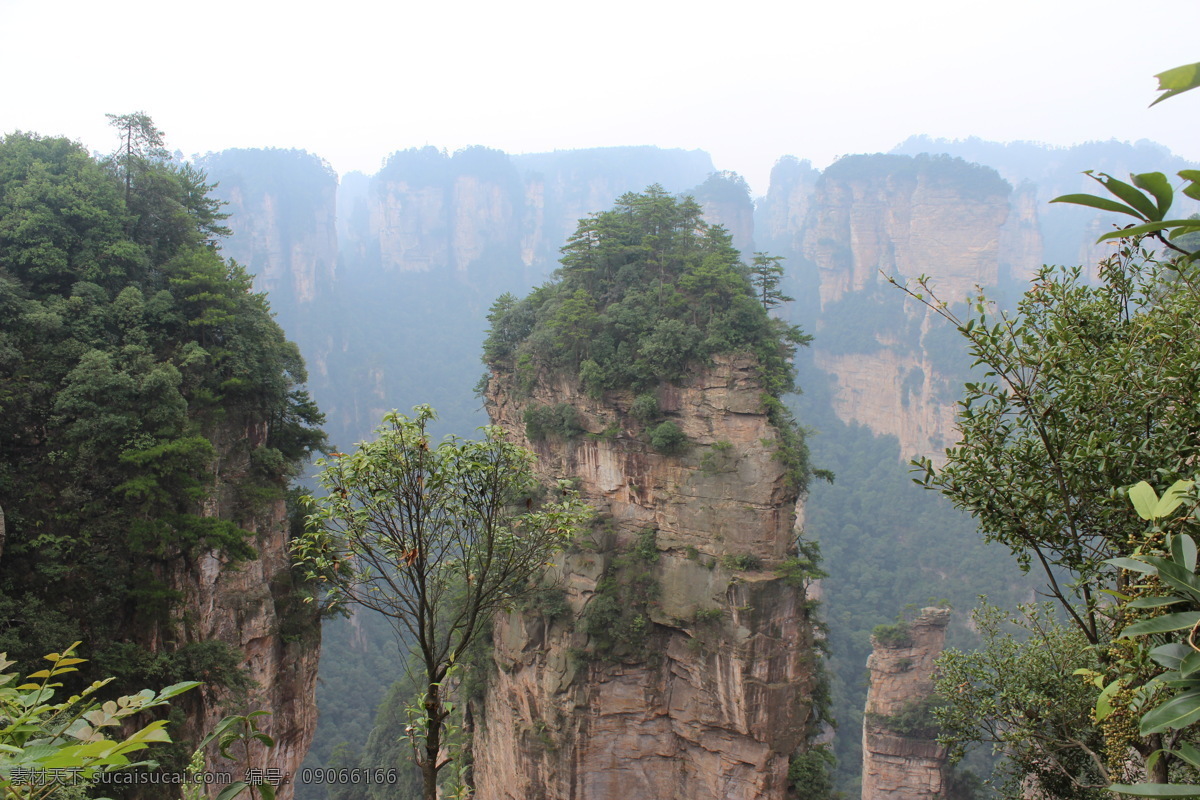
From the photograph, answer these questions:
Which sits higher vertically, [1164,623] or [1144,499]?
[1144,499]

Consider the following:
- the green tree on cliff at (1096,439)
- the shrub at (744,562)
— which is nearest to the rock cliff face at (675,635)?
the shrub at (744,562)

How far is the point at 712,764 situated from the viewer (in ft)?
55.6

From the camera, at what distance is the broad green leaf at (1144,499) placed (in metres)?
2.14

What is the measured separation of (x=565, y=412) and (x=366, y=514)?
1415 cm

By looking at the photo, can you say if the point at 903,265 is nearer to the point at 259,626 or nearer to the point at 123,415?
the point at 259,626

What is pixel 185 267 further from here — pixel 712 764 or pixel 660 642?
pixel 712 764

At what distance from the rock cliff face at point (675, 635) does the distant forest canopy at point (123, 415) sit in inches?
300

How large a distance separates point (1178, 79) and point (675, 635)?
17.5 m

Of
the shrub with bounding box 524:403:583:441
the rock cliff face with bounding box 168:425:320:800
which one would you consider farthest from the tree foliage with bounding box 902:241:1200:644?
the shrub with bounding box 524:403:583:441

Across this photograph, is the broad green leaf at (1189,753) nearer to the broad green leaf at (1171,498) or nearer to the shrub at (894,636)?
the broad green leaf at (1171,498)

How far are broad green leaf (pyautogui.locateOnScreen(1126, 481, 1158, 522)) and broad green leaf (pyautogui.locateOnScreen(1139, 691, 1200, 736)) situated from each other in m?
0.59

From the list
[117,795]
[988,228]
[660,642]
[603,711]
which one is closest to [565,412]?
[660,642]

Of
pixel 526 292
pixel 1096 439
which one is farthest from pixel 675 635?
pixel 526 292

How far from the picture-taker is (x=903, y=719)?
22.5 metres
